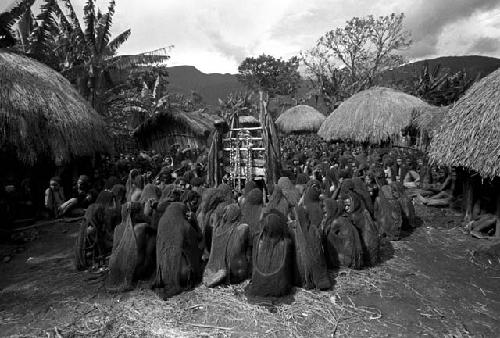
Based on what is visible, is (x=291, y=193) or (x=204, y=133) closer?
(x=291, y=193)

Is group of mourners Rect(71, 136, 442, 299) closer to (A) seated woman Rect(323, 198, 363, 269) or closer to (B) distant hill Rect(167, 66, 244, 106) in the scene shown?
(A) seated woman Rect(323, 198, 363, 269)

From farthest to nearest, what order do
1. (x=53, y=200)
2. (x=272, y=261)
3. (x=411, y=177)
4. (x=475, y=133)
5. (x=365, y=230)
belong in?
(x=411, y=177), (x=53, y=200), (x=475, y=133), (x=365, y=230), (x=272, y=261)

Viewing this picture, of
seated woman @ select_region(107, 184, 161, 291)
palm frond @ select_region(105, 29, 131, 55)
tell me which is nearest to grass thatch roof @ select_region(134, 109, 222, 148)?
palm frond @ select_region(105, 29, 131, 55)

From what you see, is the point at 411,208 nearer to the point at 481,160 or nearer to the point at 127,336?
the point at 481,160

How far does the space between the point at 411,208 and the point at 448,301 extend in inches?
140

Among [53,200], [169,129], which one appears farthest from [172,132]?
[53,200]

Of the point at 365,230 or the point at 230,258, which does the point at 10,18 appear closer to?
the point at 230,258

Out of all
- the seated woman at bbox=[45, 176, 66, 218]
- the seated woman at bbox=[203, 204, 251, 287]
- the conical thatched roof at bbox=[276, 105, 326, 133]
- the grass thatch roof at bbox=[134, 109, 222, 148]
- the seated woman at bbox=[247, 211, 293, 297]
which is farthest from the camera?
the conical thatched roof at bbox=[276, 105, 326, 133]

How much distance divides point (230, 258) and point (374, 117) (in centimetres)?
1298

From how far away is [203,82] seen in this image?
7725 cm

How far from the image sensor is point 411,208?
307 inches

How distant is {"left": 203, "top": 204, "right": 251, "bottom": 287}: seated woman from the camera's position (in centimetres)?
498

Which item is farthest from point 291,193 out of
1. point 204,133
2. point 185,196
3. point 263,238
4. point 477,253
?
point 204,133

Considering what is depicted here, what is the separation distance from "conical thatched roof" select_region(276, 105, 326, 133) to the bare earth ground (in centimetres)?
2083
